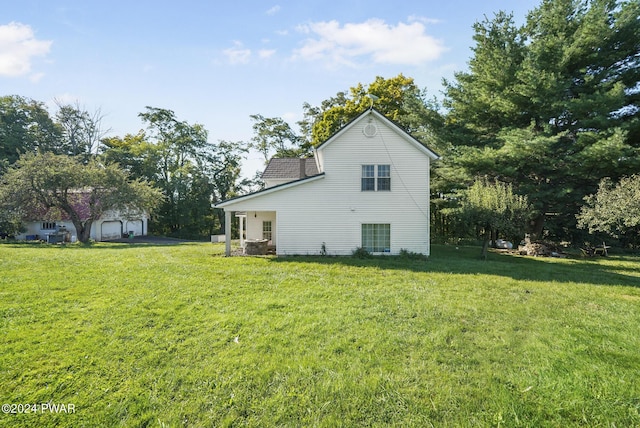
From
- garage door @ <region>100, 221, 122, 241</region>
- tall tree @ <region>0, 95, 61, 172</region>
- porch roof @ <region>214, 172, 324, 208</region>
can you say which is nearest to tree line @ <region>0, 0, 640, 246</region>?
porch roof @ <region>214, 172, 324, 208</region>

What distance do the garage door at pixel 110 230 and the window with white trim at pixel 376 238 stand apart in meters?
28.1

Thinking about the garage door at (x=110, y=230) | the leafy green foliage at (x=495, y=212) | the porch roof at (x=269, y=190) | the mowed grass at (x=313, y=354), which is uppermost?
the porch roof at (x=269, y=190)

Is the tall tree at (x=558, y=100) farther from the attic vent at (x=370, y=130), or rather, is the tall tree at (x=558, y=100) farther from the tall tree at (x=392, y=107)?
the attic vent at (x=370, y=130)

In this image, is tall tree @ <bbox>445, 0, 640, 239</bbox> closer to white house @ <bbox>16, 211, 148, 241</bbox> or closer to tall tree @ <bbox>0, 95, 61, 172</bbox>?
white house @ <bbox>16, 211, 148, 241</bbox>

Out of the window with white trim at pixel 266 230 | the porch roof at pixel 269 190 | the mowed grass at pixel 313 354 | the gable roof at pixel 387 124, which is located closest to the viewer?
the mowed grass at pixel 313 354

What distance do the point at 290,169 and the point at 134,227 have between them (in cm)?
2593

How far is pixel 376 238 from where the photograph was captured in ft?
48.8

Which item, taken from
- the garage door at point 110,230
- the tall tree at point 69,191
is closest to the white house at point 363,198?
the tall tree at point 69,191

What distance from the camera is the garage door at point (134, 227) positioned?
3369cm

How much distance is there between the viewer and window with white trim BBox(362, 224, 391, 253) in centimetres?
1486

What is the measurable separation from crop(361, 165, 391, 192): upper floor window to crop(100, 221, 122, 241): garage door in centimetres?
2835

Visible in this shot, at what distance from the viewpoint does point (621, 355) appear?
472 centimetres

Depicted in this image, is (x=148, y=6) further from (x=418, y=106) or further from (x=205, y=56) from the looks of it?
(x=418, y=106)

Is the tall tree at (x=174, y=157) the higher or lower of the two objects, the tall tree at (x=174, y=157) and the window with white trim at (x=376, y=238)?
the higher
